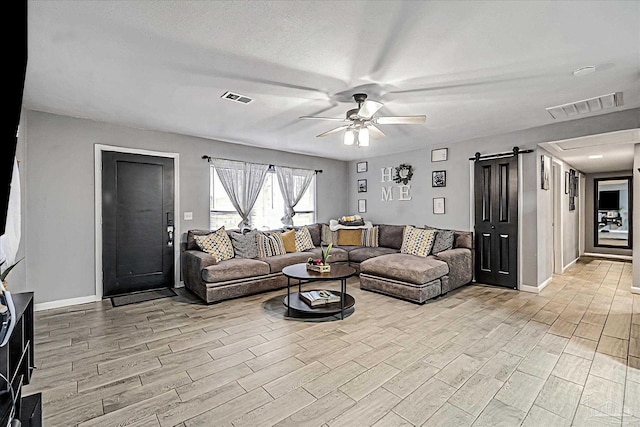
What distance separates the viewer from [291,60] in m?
2.53

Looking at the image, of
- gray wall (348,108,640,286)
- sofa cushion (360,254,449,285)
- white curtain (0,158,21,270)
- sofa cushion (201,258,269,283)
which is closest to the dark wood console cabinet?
white curtain (0,158,21,270)

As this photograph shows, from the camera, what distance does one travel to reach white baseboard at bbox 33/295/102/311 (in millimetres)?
3828

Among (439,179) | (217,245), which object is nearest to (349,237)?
(439,179)

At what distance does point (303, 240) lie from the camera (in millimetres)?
5910

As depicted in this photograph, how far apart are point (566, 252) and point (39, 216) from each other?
29.4 feet

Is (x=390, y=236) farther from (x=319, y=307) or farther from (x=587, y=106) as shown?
(x=587, y=106)

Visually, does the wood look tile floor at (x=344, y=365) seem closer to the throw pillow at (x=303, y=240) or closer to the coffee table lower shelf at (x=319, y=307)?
the coffee table lower shelf at (x=319, y=307)

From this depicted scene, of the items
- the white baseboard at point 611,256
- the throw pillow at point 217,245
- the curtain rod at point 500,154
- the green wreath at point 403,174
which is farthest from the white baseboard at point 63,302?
the white baseboard at point 611,256

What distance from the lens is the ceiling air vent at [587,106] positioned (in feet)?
11.0

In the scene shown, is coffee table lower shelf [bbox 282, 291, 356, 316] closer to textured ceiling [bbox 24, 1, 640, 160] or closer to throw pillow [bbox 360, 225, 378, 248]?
textured ceiling [bbox 24, 1, 640, 160]

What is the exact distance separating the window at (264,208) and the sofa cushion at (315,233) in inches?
14.4

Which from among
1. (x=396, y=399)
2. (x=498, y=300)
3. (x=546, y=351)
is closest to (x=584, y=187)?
(x=498, y=300)

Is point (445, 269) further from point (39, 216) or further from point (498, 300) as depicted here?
point (39, 216)

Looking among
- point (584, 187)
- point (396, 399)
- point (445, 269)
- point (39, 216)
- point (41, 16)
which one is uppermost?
point (41, 16)
